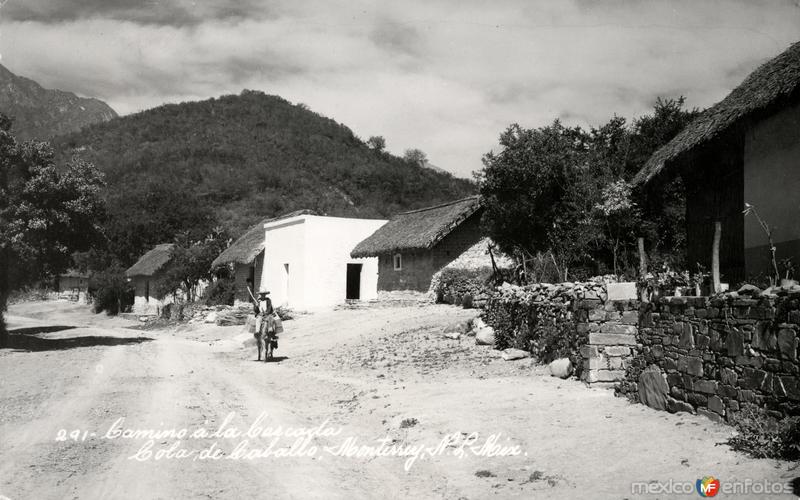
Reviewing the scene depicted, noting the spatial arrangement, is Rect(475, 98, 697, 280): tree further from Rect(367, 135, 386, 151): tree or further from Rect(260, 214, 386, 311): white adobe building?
Rect(367, 135, 386, 151): tree

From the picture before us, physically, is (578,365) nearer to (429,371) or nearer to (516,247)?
(429,371)

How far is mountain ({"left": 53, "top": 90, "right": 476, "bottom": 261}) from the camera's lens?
59.2 metres

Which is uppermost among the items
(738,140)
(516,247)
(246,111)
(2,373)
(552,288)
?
(246,111)

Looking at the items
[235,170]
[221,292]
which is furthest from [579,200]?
[235,170]

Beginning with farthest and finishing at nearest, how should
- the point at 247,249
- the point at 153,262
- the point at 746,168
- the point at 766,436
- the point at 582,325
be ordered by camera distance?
1. the point at 153,262
2. the point at 247,249
3. the point at 746,168
4. the point at 582,325
5. the point at 766,436

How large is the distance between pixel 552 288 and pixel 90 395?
8810 mm

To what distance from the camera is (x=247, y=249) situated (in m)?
A: 34.7

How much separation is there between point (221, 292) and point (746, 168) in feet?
97.6

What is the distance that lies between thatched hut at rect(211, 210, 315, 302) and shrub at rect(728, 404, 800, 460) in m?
28.5

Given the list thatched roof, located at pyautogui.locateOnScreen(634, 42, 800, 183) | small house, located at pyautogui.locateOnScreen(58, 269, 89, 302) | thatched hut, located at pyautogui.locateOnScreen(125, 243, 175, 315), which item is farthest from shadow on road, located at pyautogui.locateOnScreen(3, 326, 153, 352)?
small house, located at pyautogui.locateOnScreen(58, 269, 89, 302)

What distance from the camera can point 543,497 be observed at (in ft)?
19.1

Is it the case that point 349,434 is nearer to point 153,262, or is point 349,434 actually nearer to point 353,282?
point 353,282

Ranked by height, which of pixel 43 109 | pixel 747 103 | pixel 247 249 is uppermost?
pixel 43 109

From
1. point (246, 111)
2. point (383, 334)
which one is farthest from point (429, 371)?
point (246, 111)
